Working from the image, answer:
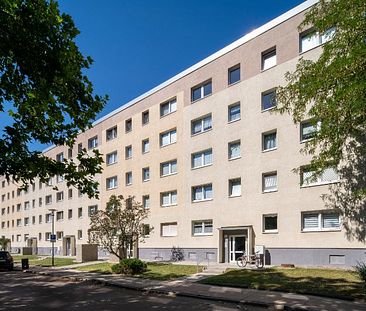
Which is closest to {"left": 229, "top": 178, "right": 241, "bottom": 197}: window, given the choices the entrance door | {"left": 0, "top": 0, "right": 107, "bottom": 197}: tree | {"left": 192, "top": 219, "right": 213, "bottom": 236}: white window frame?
the entrance door

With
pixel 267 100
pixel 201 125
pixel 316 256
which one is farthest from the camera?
pixel 201 125

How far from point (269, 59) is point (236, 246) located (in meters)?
12.2

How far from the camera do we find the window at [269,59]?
27.2m

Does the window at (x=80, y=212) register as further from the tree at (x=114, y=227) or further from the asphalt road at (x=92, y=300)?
the asphalt road at (x=92, y=300)

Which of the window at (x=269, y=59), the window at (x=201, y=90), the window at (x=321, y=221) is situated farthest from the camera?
the window at (x=201, y=90)

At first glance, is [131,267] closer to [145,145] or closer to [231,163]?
[231,163]

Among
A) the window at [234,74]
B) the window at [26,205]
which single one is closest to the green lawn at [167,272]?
the window at [234,74]

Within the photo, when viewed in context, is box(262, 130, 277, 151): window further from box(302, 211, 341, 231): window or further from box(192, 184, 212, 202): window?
box(192, 184, 212, 202): window

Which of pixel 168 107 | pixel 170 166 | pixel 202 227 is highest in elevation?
pixel 168 107

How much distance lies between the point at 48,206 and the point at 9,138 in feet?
175

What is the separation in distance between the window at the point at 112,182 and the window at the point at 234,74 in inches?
714

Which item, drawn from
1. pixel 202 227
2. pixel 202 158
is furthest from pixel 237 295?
pixel 202 158

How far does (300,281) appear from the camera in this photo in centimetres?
1806

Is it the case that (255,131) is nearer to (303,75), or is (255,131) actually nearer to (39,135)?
(303,75)
